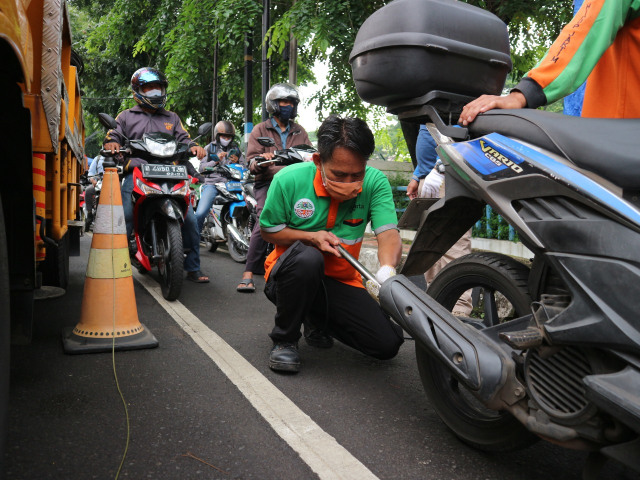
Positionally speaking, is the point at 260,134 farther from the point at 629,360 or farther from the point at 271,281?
the point at 629,360

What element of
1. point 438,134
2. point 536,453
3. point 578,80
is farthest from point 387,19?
point 536,453

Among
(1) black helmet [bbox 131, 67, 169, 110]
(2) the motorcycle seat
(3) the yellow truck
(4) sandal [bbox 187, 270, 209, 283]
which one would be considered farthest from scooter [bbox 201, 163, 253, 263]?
(2) the motorcycle seat

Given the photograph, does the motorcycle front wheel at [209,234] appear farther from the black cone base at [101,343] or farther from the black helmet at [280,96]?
the black cone base at [101,343]

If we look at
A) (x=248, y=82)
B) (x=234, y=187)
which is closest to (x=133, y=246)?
(x=234, y=187)

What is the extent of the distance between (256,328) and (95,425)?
1.67 m

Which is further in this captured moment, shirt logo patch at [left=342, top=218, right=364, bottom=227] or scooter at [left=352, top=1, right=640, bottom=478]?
shirt logo patch at [left=342, top=218, right=364, bottom=227]

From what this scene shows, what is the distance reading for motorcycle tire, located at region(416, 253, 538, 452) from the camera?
191 cm

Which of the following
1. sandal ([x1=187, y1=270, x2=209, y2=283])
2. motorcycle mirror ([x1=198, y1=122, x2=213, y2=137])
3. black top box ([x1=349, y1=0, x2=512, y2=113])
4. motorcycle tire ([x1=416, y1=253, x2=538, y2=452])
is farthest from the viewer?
sandal ([x1=187, y1=270, x2=209, y2=283])

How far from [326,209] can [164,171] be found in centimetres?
221

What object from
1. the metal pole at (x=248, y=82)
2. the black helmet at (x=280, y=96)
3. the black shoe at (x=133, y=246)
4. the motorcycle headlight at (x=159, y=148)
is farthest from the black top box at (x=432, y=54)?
the metal pole at (x=248, y=82)

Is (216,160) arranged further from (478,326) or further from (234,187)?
(478,326)

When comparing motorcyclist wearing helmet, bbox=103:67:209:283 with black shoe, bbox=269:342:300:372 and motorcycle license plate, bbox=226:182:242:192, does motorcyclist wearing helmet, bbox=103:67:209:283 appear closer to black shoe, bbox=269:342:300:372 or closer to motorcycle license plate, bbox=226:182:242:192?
motorcycle license plate, bbox=226:182:242:192

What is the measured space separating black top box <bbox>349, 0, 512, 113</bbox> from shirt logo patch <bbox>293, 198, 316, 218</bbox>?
2.77 feet

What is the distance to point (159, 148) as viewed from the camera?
502cm
